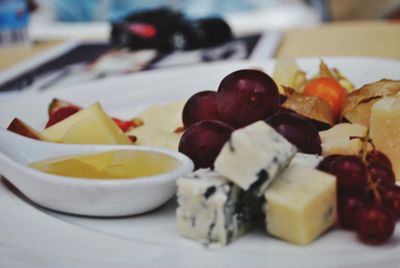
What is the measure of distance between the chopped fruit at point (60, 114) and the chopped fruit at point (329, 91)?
0.43 m

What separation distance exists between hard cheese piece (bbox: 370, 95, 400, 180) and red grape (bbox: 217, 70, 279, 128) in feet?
0.47

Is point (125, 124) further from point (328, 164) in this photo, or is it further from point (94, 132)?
point (328, 164)

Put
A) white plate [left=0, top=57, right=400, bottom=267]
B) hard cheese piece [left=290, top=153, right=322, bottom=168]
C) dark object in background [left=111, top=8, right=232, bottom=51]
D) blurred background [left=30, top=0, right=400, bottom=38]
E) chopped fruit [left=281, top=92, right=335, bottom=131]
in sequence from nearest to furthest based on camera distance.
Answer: white plate [left=0, top=57, right=400, bottom=267] < hard cheese piece [left=290, top=153, right=322, bottom=168] < chopped fruit [left=281, top=92, right=335, bottom=131] < dark object in background [left=111, top=8, right=232, bottom=51] < blurred background [left=30, top=0, right=400, bottom=38]

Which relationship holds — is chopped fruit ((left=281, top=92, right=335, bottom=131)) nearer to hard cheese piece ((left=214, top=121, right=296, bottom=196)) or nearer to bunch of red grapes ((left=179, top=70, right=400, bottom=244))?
bunch of red grapes ((left=179, top=70, right=400, bottom=244))

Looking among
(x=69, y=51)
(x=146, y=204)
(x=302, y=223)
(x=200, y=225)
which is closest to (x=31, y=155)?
(x=146, y=204)

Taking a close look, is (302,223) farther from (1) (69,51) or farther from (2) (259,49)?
(1) (69,51)

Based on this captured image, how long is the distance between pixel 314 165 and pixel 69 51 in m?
1.53

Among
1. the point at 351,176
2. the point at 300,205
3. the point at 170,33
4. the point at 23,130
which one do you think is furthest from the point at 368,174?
the point at 170,33

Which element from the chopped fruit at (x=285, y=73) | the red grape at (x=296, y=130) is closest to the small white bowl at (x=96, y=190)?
the red grape at (x=296, y=130)

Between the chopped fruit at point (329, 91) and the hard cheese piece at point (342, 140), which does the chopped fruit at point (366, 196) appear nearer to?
the hard cheese piece at point (342, 140)

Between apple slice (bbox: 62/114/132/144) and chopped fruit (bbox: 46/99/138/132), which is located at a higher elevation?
apple slice (bbox: 62/114/132/144)

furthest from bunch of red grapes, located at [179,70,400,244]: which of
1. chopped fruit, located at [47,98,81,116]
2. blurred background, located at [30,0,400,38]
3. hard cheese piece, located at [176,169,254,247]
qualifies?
blurred background, located at [30,0,400,38]

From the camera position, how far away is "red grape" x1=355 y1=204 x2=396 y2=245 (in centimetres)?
68

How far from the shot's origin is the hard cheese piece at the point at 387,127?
87 centimetres
